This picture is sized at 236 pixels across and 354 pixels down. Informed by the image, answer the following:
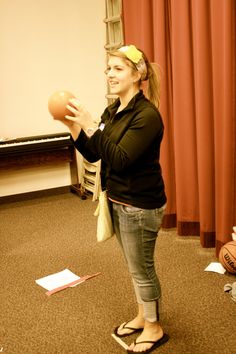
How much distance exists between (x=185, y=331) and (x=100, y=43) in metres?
3.93

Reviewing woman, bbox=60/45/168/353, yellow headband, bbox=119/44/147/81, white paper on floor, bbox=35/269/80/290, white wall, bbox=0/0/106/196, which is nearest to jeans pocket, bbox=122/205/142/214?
woman, bbox=60/45/168/353

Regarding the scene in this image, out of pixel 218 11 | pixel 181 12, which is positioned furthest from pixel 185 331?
pixel 181 12

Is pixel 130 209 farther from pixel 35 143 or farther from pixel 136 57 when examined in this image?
pixel 35 143

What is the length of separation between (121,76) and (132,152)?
364 millimetres

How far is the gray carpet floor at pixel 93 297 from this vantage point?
7.41 feet

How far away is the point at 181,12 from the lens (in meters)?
3.26

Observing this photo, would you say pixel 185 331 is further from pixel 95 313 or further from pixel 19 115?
pixel 19 115

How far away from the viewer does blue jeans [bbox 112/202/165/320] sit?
1.90 meters

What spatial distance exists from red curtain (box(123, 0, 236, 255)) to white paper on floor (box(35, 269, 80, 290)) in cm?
109

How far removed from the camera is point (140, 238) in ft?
6.30

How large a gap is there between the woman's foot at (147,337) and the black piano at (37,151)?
2.92m

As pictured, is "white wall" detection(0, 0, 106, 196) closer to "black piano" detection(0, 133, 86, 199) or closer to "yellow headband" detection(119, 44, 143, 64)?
"black piano" detection(0, 133, 86, 199)

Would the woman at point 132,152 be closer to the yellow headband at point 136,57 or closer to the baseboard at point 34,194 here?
the yellow headband at point 136,57

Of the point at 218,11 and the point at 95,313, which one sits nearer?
the point at 95,313
